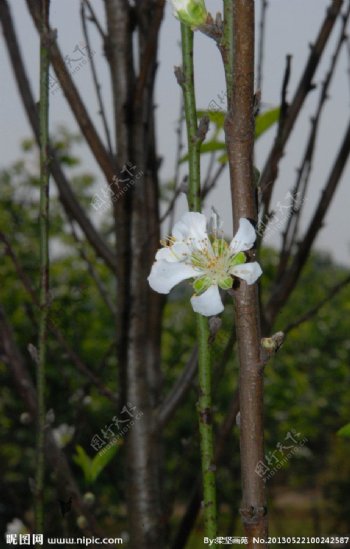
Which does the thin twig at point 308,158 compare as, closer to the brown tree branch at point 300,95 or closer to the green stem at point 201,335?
the brown tree branch at point 300,95

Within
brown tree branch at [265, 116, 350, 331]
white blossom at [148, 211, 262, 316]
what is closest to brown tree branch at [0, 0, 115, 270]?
brown tree branch at [265, 116, 350, 331]

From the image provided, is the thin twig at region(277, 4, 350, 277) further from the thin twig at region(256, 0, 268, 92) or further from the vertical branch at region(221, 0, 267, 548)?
the vertical branch at region(221, 0, 267, 548)

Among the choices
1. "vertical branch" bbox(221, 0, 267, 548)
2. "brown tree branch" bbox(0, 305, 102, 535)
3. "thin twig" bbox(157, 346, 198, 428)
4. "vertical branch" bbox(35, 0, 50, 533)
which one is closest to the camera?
"vertical branch" bbox(221, 0, 267, 548)

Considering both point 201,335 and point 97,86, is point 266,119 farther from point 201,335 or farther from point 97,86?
point 201,335

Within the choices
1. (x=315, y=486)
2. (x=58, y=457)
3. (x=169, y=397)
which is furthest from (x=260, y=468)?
(x=315, y=486)

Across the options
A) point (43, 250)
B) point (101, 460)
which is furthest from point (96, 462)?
point (43, 250)

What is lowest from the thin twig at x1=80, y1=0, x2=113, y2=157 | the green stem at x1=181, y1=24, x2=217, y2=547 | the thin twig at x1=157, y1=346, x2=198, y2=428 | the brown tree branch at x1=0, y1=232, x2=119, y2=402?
the green stem at x1=181, y1=24, x2=217, y2=547

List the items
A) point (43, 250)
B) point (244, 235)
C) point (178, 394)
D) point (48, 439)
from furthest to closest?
point (178, 394), point (48, 439), point (43, 250), point (244, 235)

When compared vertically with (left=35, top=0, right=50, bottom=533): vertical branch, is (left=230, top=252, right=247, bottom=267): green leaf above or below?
below
